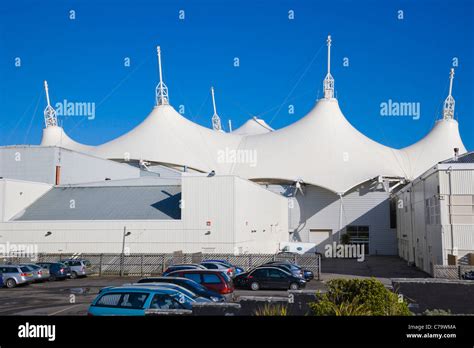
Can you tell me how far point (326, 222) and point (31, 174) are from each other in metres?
32.2

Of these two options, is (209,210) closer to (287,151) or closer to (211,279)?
(211,279)

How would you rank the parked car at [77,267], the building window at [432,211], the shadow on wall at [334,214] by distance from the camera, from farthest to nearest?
1. the shadow on wall at [334,214]
2. the parked car at [77,267]
3. the building window at [432,211]

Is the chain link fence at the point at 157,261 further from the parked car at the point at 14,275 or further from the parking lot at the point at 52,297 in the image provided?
the parked car at the point at 14,275

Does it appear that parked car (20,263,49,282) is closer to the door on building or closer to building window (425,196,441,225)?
building window (425,196,441,225)

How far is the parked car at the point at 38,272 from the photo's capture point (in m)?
26.9

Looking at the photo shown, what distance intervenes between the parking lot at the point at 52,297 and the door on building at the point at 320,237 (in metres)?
32.6

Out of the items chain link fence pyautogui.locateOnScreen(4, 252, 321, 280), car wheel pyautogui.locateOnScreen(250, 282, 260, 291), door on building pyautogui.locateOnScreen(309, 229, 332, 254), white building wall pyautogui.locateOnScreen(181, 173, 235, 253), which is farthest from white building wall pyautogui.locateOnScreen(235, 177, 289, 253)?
car wheel pyautogui.locateOnScreen(250, 282, 260, 291)

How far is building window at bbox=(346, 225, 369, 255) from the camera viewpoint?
59.7 meters

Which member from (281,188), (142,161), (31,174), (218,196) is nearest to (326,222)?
(281,188)

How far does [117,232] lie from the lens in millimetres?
36250

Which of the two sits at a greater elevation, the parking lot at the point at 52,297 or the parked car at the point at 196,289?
the parked car at the point at 196,289

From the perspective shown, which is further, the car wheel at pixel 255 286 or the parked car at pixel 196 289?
the car wheel at pixel 255 286

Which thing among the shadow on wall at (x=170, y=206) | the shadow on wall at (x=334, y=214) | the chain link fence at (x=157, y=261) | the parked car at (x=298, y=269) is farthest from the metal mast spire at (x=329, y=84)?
the parked car at (x=298, y=269)
